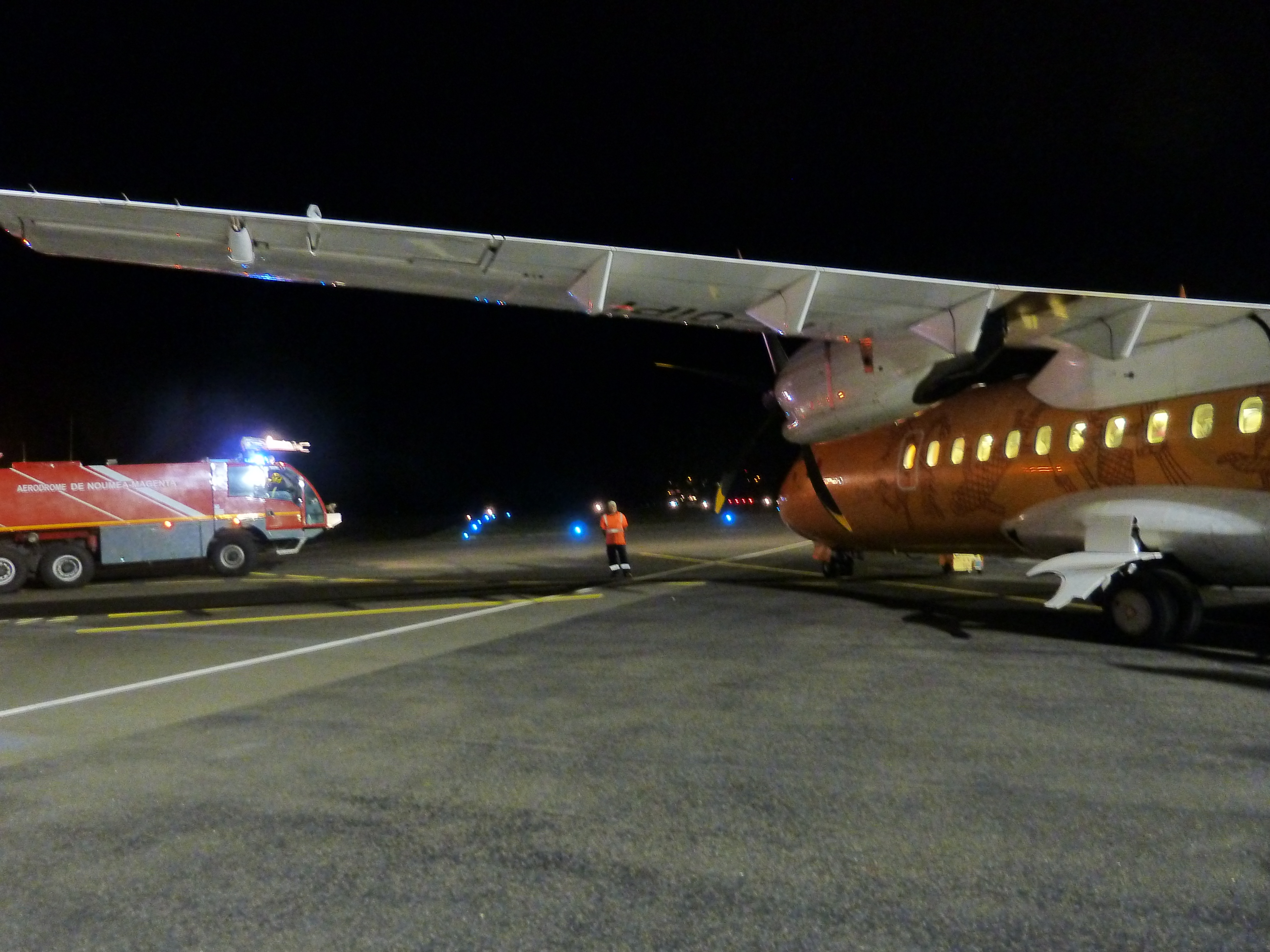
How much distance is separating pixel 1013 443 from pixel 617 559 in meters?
8.38

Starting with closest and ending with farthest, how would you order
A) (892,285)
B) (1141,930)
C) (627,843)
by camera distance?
(1141,930)
(627,843)
(892,285)

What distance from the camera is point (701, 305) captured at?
1064 cm

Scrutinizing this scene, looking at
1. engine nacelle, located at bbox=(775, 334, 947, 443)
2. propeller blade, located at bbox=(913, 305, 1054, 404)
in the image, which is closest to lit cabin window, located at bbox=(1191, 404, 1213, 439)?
propeller blade, located at bbox=(913, 305, 1054, 404)

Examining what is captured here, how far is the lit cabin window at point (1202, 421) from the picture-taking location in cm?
930

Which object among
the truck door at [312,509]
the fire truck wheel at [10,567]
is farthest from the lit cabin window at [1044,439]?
the fire truck wheel at [10,567]

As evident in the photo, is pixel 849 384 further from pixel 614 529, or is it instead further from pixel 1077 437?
pixel 614 529

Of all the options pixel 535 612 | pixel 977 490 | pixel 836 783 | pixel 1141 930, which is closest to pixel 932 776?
pixel 836 783

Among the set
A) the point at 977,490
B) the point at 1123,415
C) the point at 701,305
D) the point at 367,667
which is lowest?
the point at 367,667

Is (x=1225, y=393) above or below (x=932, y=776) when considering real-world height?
above

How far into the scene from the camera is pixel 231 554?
2147 cm

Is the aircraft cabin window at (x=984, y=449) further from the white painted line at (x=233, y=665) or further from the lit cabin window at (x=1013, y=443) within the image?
the white painted line at (x=233, y=665)

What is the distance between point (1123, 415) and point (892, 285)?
3153 millimetres

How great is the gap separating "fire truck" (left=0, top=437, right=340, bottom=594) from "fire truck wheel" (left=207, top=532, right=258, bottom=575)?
20mm

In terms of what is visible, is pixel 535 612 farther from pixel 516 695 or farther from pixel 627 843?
pixel 627 843
